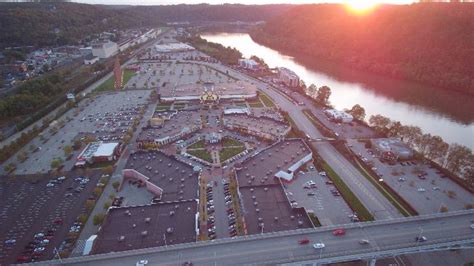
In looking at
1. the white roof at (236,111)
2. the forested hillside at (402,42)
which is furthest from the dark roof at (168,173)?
the forested hillside at (402,42)

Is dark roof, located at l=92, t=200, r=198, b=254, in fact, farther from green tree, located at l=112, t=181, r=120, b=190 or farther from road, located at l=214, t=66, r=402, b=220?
road, located at l=214, t=66, r=402, b=220

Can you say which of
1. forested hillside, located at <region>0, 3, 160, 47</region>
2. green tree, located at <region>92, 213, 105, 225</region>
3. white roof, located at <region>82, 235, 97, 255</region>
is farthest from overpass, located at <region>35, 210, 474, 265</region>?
forested hillside, located at <region>0, 3, 160, 47</region>

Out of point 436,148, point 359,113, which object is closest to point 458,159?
point 436,148

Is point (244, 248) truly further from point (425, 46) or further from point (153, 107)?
point (425, 46)

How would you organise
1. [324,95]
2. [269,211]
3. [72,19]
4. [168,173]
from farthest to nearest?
1. [72,19]
2. [324,95]
3. [168,173]
4. [269,211]

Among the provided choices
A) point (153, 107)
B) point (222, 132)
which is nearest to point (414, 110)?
point (222, 132)

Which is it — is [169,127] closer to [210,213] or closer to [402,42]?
[210,213]
